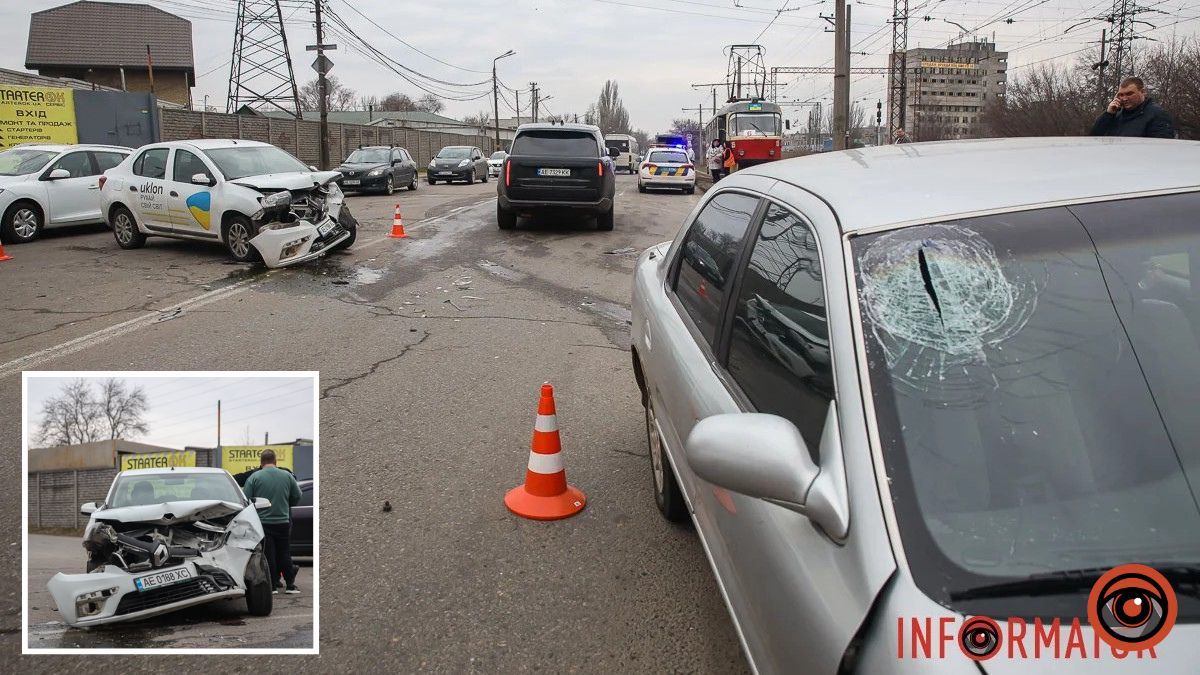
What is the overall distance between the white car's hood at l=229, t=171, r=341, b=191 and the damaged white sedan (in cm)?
997

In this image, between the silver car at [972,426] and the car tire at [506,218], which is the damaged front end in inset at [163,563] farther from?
the car tire at [506,218]

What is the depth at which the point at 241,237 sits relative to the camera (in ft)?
38.4

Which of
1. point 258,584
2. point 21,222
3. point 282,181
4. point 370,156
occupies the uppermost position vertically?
point 370,156

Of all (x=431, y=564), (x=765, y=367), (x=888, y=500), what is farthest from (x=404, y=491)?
(x=888, y=500)

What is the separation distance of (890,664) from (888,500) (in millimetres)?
304

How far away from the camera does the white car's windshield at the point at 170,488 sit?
6.40 feet

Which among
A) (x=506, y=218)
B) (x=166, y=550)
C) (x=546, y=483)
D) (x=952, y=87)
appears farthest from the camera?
(x=952, y=87)

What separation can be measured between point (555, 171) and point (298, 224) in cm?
496

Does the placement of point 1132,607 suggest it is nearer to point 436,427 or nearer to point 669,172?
point 436,427

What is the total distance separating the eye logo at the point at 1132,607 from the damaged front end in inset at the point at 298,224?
35.7 feet

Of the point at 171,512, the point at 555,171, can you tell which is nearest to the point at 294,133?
the point at 555,171

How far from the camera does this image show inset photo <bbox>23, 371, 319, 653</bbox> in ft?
6.40

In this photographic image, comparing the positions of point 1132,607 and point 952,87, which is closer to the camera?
point 1132,607

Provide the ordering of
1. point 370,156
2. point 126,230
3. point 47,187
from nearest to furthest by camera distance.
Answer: point 126,230, point 47,187, point 370,156
